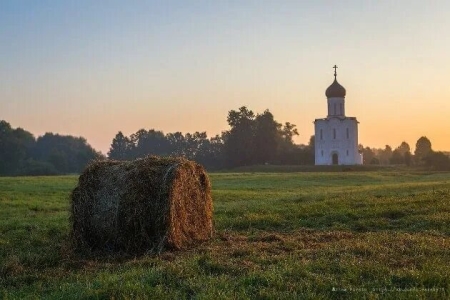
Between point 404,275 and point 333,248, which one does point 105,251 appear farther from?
point 404,275

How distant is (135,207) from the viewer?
12164mm

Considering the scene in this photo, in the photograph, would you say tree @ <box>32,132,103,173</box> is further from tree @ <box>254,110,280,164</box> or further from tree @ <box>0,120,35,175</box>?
tree @ <box>254,110,280,164</box>

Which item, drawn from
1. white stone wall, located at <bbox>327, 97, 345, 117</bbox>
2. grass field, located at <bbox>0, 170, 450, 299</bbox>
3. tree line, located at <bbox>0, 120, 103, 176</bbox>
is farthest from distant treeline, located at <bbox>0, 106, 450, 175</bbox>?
grass field, located at <bbox>0, 170, 450, 299</bbox>

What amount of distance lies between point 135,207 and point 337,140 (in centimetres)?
9067

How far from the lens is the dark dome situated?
324ft

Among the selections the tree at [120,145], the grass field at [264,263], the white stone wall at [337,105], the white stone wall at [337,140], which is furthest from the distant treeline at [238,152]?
Answer: the grass field at [264,263]

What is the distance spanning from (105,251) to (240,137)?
95177 mm

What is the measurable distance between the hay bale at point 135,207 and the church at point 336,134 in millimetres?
88713

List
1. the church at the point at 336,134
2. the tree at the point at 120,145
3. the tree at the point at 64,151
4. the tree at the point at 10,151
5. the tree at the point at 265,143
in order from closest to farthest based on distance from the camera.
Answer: the church at the point at 336,134 → the tree at the point at 10,151 → the tree at the point at 64,151 → the tree at the point at 265,143 → the tree at the point at 120,145

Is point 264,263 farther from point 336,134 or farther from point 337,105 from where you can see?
point 337,105

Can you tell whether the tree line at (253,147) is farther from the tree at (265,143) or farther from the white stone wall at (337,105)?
the white stone wall at (337,105)

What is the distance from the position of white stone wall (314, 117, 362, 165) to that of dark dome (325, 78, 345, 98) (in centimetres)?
427

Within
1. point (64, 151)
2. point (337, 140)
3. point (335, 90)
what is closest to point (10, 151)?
point (64, 151)

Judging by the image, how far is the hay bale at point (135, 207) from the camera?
1215 cm
